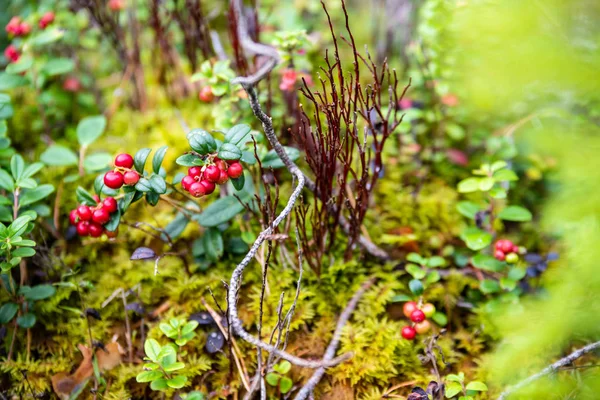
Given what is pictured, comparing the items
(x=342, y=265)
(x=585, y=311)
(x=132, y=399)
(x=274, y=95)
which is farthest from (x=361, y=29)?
(x=132, y=399)

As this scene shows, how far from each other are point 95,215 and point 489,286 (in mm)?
1737

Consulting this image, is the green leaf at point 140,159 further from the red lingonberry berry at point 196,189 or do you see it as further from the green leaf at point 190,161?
the red lingonberry berry at point 196,189

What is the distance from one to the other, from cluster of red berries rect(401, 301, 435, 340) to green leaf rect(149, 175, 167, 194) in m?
1.13

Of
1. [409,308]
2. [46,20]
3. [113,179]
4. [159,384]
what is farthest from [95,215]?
[46,20]

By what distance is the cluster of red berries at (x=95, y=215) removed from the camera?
5.94ft

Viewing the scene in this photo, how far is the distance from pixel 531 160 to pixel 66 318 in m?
2.60

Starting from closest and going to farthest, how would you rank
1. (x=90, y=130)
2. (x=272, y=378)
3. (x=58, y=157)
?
(x=272, y=378) < (x=58, y=157) < (x=90, y=130)

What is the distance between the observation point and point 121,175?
67.7 inches

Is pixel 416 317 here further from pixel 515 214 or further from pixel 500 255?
pixel 515 214

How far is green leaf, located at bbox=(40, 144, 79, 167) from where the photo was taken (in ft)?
7.56

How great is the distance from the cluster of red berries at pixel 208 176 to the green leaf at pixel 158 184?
0.10m

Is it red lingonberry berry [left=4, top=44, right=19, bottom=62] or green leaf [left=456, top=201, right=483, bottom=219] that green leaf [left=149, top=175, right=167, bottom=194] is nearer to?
green leaf [left=456, top=201, right=483, bottom=219]

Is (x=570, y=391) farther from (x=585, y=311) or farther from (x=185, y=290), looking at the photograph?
(x=185, y=290)

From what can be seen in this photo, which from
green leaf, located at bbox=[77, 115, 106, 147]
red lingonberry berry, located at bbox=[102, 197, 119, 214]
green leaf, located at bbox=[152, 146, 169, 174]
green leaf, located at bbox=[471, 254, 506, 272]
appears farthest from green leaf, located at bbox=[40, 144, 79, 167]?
green leaf, located at bbox=[471, 254, 506, 272]
